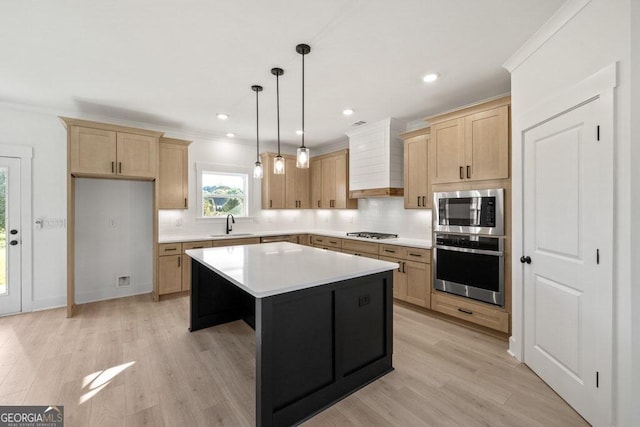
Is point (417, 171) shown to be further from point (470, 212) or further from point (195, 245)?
point (195, 245)

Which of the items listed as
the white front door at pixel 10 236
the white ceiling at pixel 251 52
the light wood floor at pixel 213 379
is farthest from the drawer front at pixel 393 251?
the white front door at pixel 10 236

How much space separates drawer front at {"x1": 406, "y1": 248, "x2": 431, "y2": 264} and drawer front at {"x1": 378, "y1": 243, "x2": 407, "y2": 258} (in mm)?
59

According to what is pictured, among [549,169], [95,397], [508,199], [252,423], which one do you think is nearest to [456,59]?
[549,169]

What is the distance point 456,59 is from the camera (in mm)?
2531

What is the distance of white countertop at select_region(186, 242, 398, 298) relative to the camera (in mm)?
1699

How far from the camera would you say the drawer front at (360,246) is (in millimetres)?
4133

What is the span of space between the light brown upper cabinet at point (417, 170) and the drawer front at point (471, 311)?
1.19 meters

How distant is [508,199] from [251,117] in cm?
337

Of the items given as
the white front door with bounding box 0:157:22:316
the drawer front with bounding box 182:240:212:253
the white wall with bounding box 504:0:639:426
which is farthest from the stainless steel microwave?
the white front door with bounding box 0:157:22:316

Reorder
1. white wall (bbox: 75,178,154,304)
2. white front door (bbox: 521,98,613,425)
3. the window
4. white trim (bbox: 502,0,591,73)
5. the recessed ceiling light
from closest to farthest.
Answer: white front door (bbox: 521,98,613,425)
white trim (bbox: 502,0,591,73)
the recessed ceiling light
white wall (bbox: 75,178,154,304)
the window

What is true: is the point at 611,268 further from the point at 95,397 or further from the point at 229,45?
the point at 95,397

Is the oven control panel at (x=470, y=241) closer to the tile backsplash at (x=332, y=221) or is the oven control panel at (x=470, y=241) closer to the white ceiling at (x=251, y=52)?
the tile backsplash at (x=332, y=221)

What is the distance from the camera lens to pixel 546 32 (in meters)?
2.07

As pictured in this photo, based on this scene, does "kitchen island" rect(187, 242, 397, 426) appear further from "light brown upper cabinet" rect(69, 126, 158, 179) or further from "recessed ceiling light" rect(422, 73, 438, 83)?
"light brown upper cabinet" rect(69, 126, 158, 179)
